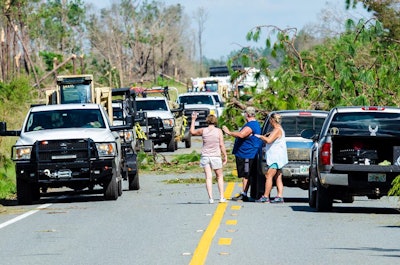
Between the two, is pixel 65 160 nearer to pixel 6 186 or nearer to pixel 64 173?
pixel 64 173

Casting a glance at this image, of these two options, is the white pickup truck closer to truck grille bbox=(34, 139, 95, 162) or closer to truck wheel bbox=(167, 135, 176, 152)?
truck grille bbox=(34, 139, 95, 162)

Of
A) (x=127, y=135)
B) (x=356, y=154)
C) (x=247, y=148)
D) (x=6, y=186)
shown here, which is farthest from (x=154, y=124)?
(x=356, y=154)

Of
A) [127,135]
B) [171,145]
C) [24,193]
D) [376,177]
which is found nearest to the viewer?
[376,177]

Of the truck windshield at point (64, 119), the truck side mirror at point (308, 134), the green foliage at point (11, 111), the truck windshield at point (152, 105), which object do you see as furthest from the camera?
the truck windshield at point (152, 105)

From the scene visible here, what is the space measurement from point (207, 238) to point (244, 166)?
6551 millimetres

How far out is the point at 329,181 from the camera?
1808 centimetres

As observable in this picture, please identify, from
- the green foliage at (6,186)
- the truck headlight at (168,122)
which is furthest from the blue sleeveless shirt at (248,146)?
the truck headlight at (168,122)

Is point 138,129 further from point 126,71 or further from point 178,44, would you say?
point 178,44

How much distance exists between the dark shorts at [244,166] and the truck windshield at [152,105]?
63.6 ft

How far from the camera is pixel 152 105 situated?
134 ft

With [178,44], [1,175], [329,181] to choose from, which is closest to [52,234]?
[329,181]

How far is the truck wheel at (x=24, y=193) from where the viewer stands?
21.7 meters

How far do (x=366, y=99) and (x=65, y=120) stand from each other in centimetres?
885

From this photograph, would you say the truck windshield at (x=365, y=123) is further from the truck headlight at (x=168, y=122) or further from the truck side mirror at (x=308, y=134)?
the truck headlight at (x=168, y=122)
